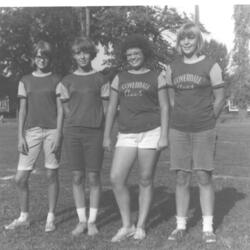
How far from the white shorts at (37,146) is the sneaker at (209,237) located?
58.7 inches

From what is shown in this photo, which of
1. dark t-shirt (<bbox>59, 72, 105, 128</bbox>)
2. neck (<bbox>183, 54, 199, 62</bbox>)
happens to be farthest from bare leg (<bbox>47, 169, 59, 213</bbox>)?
neck (<bbox>183, 54, 199, 62</bbox>)

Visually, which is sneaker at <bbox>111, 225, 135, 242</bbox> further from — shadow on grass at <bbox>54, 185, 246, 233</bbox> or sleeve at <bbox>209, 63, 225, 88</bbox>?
sleeve at <bbox>209, 63, 225, 88</bbox>

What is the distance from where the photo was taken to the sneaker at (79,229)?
4.01 metres

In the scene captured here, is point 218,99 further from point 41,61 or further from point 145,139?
point 41,61

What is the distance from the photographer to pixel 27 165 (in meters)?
4.30

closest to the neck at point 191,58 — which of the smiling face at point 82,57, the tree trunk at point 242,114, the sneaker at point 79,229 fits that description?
the smiling face at point 82,57

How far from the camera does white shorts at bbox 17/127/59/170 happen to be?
4227 mm

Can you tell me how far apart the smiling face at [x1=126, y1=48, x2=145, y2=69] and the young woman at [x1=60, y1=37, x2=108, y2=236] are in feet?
1.02

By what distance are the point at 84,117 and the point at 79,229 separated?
0.99m

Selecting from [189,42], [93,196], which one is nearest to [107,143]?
A: [93,196]

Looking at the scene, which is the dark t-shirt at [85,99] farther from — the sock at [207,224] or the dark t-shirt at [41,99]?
the sock at [207,224]

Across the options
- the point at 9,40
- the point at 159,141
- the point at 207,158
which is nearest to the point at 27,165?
the point at 159,141

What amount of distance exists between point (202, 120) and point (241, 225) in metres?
1.20

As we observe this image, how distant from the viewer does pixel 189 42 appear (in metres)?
3.80
